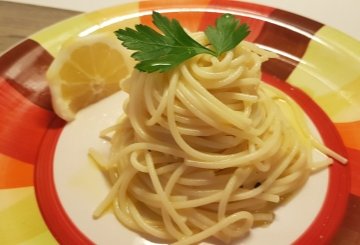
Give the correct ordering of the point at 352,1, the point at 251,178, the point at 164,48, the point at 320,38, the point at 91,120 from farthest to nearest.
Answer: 1. the point at 352,1
2. the point at 320,38
3. the point at 91,120
4. the point at 251,178
5. the point at 164,48

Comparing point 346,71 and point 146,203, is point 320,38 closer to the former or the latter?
point 346,71

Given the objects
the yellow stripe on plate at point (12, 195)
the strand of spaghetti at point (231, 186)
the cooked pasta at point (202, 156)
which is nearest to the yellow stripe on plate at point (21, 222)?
the yellow stripe on plate at point (12, 195)

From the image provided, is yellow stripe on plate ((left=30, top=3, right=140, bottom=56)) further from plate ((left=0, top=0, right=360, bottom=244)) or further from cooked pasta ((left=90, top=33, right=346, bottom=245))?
cooked pasta ((left=90, top=33, right=346, bottom=245))

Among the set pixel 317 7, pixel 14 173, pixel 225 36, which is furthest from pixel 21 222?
pixel 317 7

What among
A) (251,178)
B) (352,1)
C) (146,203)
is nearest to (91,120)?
(146,203)

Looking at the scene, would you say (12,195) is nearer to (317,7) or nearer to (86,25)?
(86,25)
